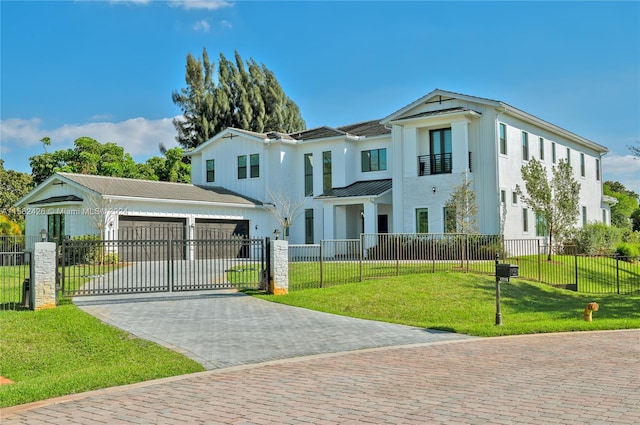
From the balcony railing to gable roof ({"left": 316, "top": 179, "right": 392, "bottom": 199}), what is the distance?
2.34 metres

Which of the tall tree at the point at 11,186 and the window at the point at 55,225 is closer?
the window at the point at 55,225

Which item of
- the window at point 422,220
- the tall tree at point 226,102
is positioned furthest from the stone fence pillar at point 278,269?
the tall tree at point 226,102

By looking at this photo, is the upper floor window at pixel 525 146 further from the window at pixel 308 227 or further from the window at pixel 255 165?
the window at pixel 255 165

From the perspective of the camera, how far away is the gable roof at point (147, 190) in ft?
103

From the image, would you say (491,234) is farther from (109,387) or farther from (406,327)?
(109,387)

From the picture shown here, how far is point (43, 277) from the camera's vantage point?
14766 millimetres

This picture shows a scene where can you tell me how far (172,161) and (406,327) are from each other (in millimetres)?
46937

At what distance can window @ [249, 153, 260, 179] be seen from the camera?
128 feet

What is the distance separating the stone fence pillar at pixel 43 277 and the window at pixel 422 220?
20.5 meters

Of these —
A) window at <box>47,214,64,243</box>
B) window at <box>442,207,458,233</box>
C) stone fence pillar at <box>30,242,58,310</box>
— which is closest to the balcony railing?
window at <box>442,207,458,233</box>

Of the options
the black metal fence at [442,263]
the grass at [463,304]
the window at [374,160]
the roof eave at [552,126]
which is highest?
the roof eave at [552,126]

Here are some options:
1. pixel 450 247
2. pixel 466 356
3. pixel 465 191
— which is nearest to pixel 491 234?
pixel 465 191

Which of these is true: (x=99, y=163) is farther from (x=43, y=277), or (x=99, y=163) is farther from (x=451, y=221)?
(x=43, y=277)

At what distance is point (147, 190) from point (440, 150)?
16.1 m
